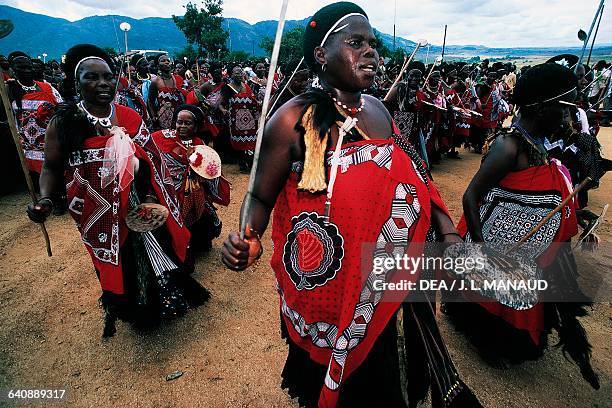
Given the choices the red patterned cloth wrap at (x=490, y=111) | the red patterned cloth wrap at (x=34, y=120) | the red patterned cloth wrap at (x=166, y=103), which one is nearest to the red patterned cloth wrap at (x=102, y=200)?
the red patterned cloth wrap at (x=166, y=103)

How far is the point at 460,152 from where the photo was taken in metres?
10.2

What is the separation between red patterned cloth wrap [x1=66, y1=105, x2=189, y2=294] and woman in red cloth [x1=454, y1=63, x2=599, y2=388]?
2437mm

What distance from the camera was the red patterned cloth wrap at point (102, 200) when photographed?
2.51 m

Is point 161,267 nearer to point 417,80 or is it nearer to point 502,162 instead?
point 502,162

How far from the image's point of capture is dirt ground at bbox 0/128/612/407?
8.02ft

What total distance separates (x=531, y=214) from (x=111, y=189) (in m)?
2.90

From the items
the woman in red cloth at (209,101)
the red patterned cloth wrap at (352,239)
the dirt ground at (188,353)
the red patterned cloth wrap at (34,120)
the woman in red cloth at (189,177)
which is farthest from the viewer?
the woman in red cloth at (209,101)

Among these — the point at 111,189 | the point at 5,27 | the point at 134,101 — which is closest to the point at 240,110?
the point at 134,101

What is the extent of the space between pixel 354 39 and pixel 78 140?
2.04 metres

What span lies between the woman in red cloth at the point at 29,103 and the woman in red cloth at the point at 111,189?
12.7ft

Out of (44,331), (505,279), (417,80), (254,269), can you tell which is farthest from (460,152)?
(44,331)

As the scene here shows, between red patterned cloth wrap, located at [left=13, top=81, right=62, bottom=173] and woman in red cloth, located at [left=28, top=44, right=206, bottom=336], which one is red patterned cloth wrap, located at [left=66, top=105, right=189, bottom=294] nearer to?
woman in red cloth, located at [left=28, top=44, right=206, bottom=336]

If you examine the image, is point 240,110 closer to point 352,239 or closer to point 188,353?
point 188,353

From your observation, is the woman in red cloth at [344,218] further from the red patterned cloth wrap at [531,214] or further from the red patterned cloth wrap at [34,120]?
the red patterned cloth wrap at [34,120]
